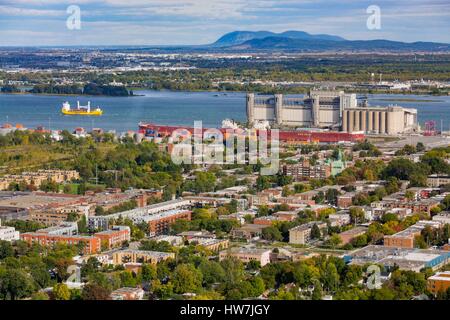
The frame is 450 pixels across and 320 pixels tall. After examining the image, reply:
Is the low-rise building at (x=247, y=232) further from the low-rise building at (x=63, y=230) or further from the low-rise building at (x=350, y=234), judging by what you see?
the low-rise building at (x=63, y=230)

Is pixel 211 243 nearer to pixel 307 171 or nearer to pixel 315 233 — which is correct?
pixel 315 233

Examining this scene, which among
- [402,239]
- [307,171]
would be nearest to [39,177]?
[307,171]

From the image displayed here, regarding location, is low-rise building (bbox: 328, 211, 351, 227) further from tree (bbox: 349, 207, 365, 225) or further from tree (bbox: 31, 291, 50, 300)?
tree (bbox: 31, 291, 50, 300)

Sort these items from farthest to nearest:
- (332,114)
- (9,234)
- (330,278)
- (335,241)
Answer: (332,114), (9,234), (335,241), (330,278)

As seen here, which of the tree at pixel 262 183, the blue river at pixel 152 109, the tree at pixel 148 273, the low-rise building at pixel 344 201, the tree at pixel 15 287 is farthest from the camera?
the blue river at pixel 152 109

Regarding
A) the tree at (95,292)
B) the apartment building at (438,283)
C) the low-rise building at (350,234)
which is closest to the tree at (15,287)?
the tree at (95,292)

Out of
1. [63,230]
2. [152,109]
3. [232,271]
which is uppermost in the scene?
[232,271]

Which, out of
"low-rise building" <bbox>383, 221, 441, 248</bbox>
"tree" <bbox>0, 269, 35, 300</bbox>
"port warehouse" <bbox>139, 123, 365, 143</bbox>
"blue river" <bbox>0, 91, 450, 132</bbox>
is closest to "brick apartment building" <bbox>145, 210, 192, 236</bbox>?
"low-rise building" <bbox>383, 221, 441, 248</bbox>
